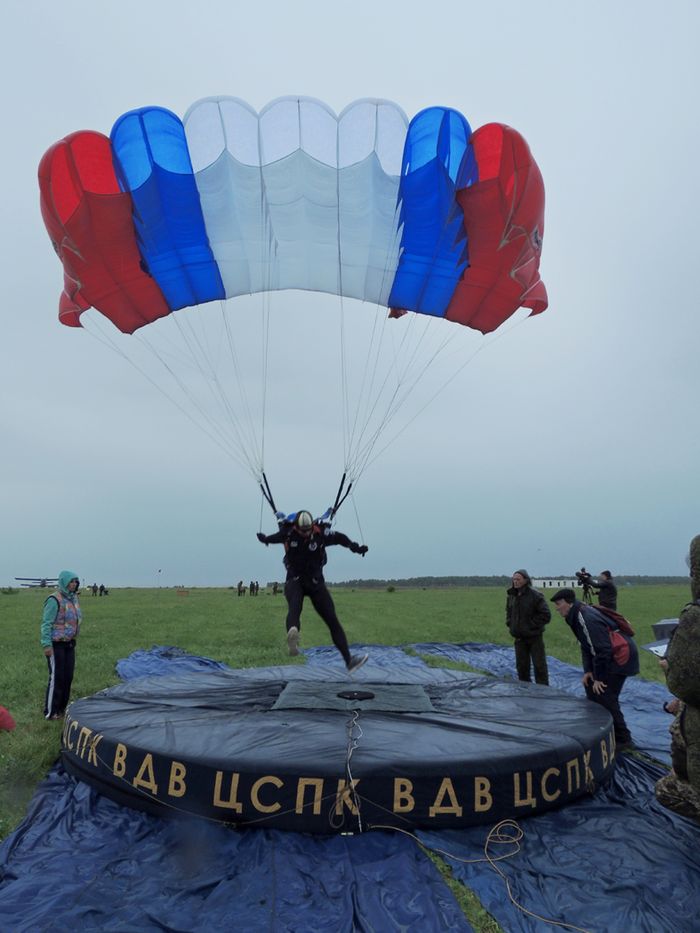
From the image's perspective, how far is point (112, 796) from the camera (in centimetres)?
435

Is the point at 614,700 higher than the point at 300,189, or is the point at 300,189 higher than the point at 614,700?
the point at 300,189

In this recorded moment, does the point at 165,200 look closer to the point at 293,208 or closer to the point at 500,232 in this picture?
the point at 293,208

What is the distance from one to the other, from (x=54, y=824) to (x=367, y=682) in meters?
3.61

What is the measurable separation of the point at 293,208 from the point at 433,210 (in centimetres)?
169

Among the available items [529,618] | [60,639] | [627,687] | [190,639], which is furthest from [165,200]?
[190,639]

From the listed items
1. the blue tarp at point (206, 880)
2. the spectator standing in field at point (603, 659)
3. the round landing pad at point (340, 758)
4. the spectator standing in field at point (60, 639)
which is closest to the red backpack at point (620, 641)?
the spectator standing in field at point (603, 659)

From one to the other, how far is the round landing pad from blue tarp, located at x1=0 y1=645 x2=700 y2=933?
134mm

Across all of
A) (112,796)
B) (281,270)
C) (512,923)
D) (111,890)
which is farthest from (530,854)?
(281,270)

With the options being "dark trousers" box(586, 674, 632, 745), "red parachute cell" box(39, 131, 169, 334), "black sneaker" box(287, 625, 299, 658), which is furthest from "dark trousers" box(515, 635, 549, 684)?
"red parachute cell" box(39, 131, 169, 334)

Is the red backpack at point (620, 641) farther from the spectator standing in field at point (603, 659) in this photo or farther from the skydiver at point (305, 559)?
the skydiver at point (305, 559)

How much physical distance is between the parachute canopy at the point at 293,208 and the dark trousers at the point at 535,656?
419 centimetres

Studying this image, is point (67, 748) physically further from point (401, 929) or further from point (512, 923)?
point (512, 923)

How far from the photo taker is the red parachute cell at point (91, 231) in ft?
21.1

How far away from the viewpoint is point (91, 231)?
6902mm
